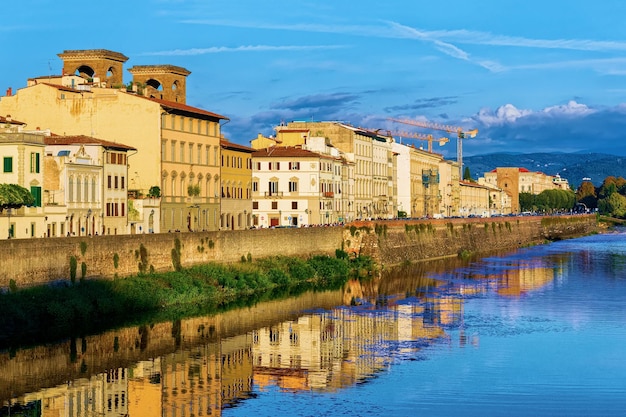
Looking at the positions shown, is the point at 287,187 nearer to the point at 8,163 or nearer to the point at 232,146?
the point at 232,146

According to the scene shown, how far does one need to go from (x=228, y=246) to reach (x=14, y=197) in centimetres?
1444

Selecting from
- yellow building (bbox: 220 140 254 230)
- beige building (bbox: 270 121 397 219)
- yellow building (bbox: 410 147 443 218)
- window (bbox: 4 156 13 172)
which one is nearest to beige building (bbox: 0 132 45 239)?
window (bbox: 4 156 13 172)

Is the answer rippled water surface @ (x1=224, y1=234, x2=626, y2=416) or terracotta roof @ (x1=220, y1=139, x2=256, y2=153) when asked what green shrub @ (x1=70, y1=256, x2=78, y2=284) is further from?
terracotta roof @ (x1=220, y1=139, x2=256, y2=153)

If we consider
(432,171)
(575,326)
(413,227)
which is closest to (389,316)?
(575,326)

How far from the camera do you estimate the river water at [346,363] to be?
35375 mm

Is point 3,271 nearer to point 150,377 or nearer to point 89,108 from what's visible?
point 150,377

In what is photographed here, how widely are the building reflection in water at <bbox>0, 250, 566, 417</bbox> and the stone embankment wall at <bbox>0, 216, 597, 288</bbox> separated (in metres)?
4.40

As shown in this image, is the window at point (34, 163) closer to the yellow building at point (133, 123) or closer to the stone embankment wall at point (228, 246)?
the stone embankment wall at point (228, 246)

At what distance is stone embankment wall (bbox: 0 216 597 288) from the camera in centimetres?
4797

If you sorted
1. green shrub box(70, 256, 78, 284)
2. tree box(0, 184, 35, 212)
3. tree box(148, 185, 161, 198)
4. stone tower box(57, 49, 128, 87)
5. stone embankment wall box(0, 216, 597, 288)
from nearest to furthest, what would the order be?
stone embankment wall box(0, 216, 597, 288) → green shrub box(70, 256, 78, 284) → tree box(0, 184, 35, 212) → tree box(148, 185, 161, 198) → stone tower box(57, 49, 128, 87)

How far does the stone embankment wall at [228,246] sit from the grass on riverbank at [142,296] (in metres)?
0.65

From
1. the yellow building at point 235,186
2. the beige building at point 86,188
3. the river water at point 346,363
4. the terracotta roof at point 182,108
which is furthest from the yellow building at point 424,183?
the river water at point 346,363

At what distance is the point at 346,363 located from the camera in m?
42.5

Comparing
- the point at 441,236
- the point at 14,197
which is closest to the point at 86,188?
the point at 14,197
